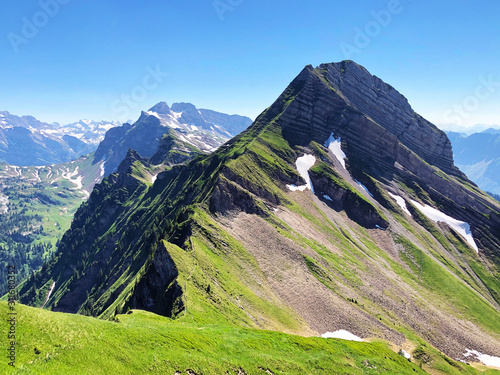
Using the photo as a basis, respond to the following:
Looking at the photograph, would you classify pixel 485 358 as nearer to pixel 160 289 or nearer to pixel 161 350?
pixel 160 289

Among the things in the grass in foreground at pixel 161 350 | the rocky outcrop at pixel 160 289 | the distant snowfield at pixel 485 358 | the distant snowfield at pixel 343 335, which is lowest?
the rocky outcrop at pixel 160 289

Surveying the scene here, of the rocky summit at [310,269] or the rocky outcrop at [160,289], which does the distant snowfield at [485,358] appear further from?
the rocky outcrop at [160,289]

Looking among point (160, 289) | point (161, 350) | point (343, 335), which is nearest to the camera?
point (161, 350)

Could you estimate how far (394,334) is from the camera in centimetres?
8894

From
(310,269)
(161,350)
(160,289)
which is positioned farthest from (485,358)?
(161,350)

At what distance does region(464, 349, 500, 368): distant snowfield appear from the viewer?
98.5 m

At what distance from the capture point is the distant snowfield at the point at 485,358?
98456mm

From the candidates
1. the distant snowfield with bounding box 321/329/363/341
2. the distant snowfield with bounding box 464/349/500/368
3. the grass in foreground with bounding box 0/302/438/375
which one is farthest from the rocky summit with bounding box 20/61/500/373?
the grass in foreground with bounding box 0/302/438/375

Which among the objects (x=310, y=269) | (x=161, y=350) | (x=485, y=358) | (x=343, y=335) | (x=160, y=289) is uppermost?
(x=485, y=358)

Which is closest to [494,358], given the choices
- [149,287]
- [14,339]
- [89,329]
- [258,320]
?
[258,320]

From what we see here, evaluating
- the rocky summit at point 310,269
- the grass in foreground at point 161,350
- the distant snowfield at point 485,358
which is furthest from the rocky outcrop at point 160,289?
the distant snowfield at point 485,358

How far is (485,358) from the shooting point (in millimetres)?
99875

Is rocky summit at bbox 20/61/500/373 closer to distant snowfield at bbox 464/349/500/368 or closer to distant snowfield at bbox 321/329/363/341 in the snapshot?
→ distant snowfield at bbox 321/329/363/341

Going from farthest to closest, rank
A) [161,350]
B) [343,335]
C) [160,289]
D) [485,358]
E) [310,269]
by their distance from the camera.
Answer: [310,269] < [485,358] < [343,335] < [160,289] < [161,350]
